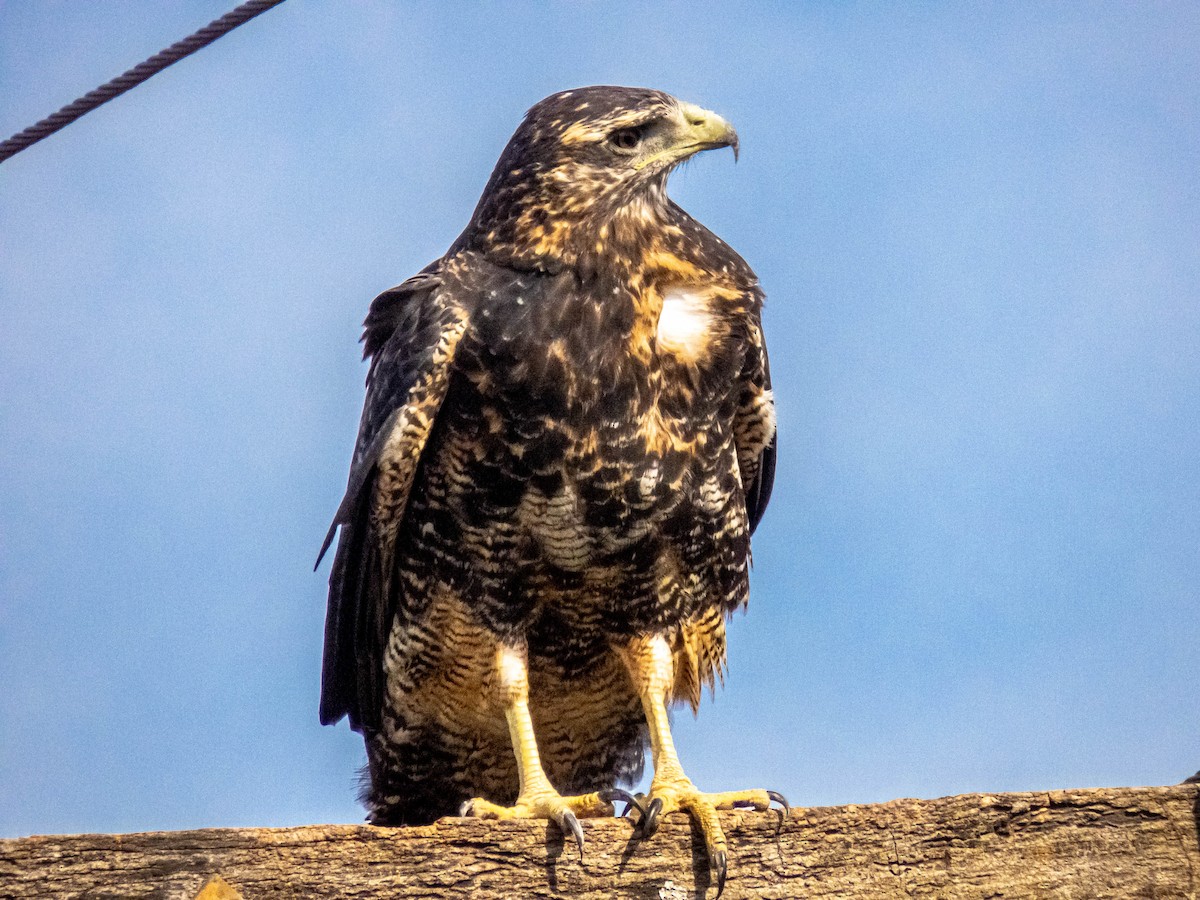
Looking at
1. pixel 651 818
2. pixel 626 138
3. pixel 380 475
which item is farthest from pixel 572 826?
pixel 626 138

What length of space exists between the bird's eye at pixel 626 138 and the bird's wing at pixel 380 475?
0.85 meters

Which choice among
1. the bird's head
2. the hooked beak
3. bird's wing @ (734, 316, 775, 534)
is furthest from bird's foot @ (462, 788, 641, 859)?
the hooked beak

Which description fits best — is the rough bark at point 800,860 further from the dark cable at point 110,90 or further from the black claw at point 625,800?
the dark cable at point 110,90

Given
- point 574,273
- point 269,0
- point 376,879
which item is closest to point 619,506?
point 574,273

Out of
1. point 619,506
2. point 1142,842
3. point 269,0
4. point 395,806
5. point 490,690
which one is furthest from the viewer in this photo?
point 395,806

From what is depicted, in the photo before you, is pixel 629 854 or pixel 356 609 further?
pixel 356 609

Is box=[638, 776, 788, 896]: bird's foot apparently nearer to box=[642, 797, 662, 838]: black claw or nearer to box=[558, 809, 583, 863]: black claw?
box=[642, 797, 662, 838]: black claw

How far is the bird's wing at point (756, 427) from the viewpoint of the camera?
18.7 ft

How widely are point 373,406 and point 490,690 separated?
1.16 meters

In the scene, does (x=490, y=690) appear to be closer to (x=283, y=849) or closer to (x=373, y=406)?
(x=373, y=406)

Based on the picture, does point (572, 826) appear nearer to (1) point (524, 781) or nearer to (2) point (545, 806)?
(2) point (545, 806)

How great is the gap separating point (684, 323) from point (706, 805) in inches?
70.7

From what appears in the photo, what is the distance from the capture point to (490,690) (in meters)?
5.59

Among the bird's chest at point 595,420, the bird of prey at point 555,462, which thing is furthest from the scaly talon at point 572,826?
the bird's chest at point 595,420
